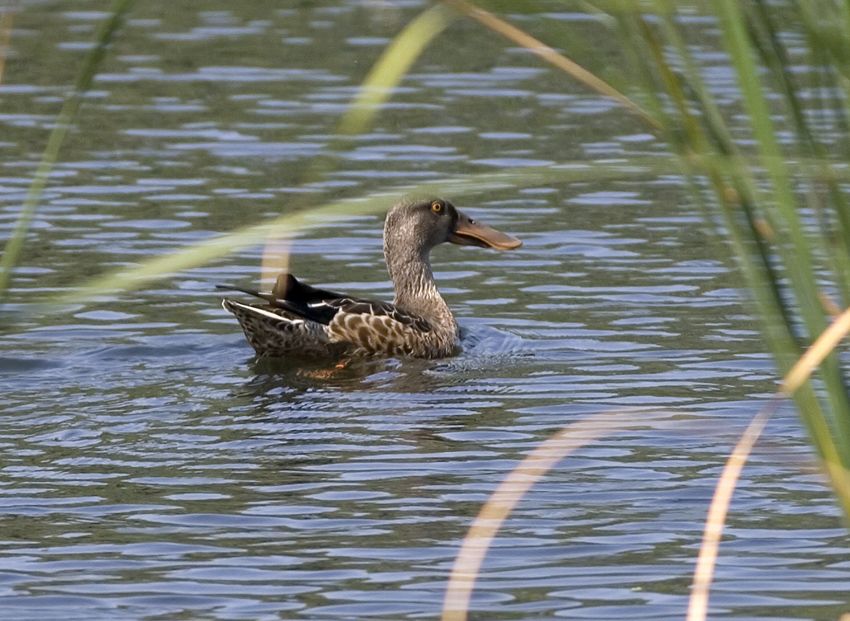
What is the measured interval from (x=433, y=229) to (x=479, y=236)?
29 cm

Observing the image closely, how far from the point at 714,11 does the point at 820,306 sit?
0.55 meters

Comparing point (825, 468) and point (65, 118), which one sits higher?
point (65, 118)

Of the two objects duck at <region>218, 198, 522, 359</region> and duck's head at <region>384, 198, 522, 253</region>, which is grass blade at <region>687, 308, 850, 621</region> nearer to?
duck at <region>218, 198, 522, 359</region>

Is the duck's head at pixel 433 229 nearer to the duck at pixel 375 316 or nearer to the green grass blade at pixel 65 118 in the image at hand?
the duck at pixel 375 316

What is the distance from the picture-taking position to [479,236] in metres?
11.3

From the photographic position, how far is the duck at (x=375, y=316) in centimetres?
993

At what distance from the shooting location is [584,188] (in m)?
13.9

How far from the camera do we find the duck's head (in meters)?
11.1

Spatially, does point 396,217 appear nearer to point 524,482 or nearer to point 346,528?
point 346,528

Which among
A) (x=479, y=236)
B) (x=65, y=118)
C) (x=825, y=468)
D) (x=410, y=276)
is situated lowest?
(x=410, y=276)

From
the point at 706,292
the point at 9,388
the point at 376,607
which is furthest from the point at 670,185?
the point at 376,607

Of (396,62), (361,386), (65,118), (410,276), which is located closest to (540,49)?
(396,62)

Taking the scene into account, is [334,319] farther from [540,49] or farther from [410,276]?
[540,49]

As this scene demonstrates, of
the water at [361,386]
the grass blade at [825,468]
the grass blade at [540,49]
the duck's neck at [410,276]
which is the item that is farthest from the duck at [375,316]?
the grass blade at [825,468]
